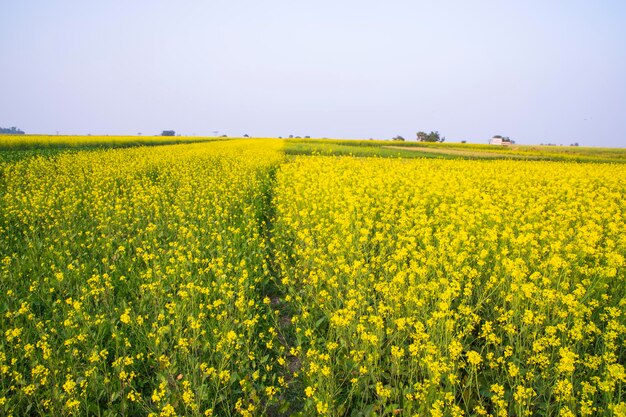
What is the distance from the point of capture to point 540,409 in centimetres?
357

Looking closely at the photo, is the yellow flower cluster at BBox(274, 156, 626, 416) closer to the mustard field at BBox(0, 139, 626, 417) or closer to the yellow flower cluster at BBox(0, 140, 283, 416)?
the mustard field at BBox(0, 139, 626, 417)

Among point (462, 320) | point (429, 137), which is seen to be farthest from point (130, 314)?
point (429, 137)

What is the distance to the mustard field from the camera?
350 centimetres

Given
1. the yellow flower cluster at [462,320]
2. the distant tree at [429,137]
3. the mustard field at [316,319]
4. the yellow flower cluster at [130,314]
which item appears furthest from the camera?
the distant tree at [429,137]

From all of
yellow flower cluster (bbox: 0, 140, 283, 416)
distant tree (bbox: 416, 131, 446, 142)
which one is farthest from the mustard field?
distant tree (bbox: 416, 131, 446, 142)

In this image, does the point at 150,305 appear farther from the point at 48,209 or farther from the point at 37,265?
the point at 48,209

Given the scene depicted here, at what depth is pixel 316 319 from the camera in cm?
508

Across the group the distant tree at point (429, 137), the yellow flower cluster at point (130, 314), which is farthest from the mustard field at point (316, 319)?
the distant tree at point (429, 137)

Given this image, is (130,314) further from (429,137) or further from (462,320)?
(429,137)

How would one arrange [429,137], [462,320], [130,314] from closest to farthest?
1. [462,320]
2. [130,314]
3. [429,137]

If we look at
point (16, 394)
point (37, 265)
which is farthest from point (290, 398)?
point (37, 265)

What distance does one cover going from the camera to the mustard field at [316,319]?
3.50 m

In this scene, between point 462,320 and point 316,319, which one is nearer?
point 462,320

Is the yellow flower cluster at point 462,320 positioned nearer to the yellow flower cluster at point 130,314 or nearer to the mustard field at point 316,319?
the mustard field at point 316,319
